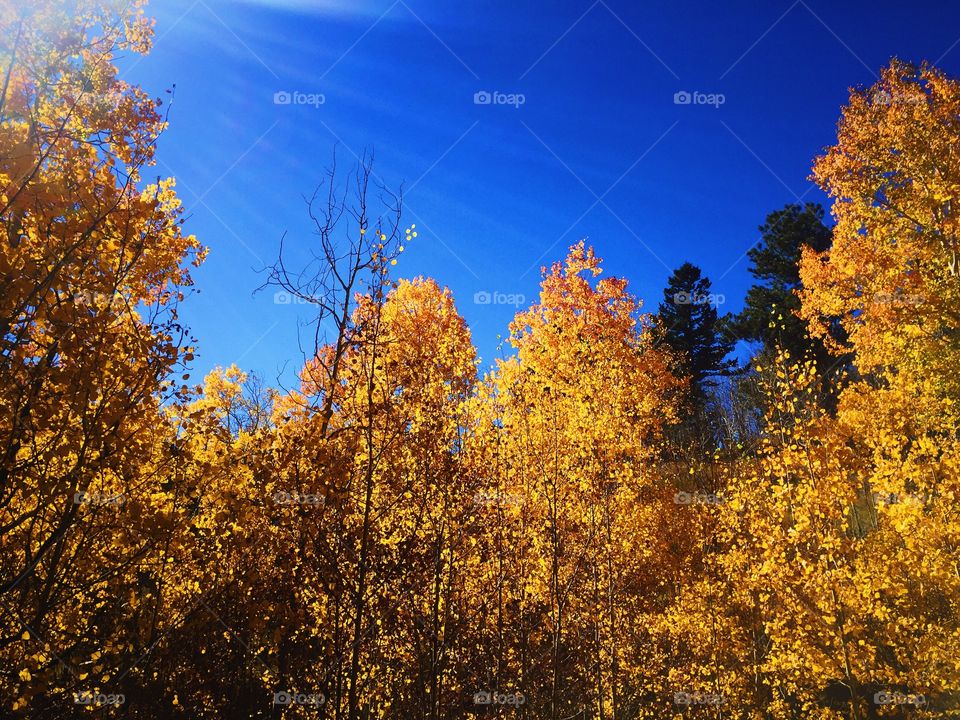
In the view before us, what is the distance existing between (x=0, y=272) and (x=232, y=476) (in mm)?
3271

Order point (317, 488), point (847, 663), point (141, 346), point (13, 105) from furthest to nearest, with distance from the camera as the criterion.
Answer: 1. point (847, 663)
2. point (13, 105)
3. point (317, 488)
4. point (141, 346)

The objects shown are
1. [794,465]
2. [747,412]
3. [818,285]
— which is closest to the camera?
[794,465]

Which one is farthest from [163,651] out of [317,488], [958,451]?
[958,451]

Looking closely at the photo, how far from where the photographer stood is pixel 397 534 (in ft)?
26.4

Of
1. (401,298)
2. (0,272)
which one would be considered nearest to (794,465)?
(0,272)

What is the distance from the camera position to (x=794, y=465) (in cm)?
1163

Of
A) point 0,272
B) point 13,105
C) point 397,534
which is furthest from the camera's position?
point 397,534

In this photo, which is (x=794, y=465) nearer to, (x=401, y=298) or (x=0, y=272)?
(x=0, y=272)

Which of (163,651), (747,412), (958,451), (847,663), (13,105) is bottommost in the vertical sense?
(847,663)

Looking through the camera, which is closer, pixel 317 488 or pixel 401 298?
pixel 317 488

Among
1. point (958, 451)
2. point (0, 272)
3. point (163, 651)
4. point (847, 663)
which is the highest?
point (958, 451)

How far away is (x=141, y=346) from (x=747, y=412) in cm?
3738

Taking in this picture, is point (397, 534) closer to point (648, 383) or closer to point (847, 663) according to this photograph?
point (847, 663)

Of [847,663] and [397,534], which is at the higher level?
[397,534]
